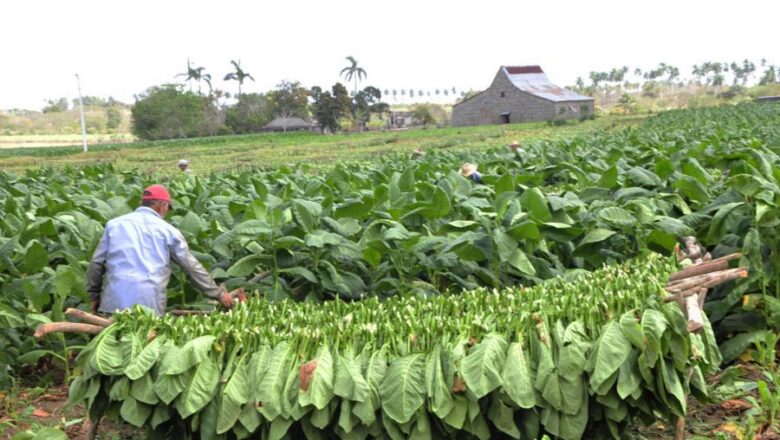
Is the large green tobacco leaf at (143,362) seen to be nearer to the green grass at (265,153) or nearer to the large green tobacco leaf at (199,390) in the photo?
the large green tobacco leaf at (199,390)

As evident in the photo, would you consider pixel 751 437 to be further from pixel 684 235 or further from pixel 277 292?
pixel 277 292

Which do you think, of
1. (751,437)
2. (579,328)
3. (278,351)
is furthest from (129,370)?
(751,437)

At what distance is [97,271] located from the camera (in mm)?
4984

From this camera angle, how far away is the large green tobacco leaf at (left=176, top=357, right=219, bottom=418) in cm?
334

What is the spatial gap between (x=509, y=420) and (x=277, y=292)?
2.26 metres

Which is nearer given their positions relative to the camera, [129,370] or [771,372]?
[129,370]

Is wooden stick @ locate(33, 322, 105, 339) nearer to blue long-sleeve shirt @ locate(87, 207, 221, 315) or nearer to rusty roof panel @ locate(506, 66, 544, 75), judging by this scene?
blue long-sleeve shirt @ locate(87, 207, 221, 315)

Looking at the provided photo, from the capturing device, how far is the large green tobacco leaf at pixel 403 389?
10.6ft

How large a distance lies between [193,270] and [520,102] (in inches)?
2780

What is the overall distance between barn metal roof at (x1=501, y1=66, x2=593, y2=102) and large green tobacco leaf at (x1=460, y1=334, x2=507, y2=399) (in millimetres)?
69173

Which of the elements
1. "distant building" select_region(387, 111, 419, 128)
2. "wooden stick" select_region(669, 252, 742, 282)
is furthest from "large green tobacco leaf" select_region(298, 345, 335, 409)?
"distant building" select_region(387, 111, 419, 128)

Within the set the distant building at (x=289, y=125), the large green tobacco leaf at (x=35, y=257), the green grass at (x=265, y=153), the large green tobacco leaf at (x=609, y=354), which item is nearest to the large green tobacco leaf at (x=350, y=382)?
the large green tobacco leaf at (x=609, y=354)

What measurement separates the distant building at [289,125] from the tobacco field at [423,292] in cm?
7254

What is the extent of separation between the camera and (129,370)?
3400 mm
